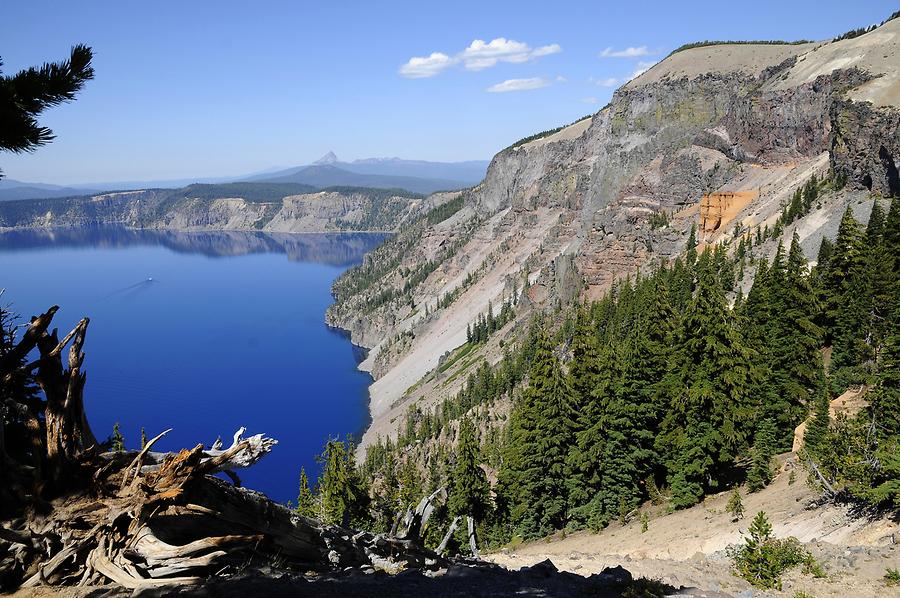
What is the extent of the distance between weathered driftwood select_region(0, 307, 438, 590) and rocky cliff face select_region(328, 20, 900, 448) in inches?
3466

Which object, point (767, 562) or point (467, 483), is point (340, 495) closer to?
point (467, 483)

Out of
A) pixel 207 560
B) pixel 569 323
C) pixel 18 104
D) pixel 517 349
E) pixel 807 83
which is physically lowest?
pixel 517 349

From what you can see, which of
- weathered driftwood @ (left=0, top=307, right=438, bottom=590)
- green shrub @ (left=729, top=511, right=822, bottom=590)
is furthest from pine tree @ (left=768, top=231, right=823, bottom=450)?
weathered driftwood @ (left=0, top=307, right=438, bottom=590)

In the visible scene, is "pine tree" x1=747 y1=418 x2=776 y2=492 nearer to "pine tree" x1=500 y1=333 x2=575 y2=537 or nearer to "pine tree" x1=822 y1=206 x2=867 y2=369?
"pine tree" x1=500 y1=333 x2=575 y2=537

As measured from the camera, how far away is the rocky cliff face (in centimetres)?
9506

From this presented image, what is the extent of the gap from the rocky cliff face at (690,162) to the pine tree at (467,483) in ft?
214

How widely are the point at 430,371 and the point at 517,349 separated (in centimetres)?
4025

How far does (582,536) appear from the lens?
34000mm

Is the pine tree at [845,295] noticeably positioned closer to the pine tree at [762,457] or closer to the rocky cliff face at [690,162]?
the pine tree at [762,457]

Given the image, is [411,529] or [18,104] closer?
[18,104]

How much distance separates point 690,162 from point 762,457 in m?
132

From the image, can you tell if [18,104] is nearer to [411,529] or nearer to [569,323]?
[411,529]

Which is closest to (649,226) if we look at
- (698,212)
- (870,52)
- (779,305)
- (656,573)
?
(698,212)

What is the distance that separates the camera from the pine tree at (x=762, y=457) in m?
29.2
